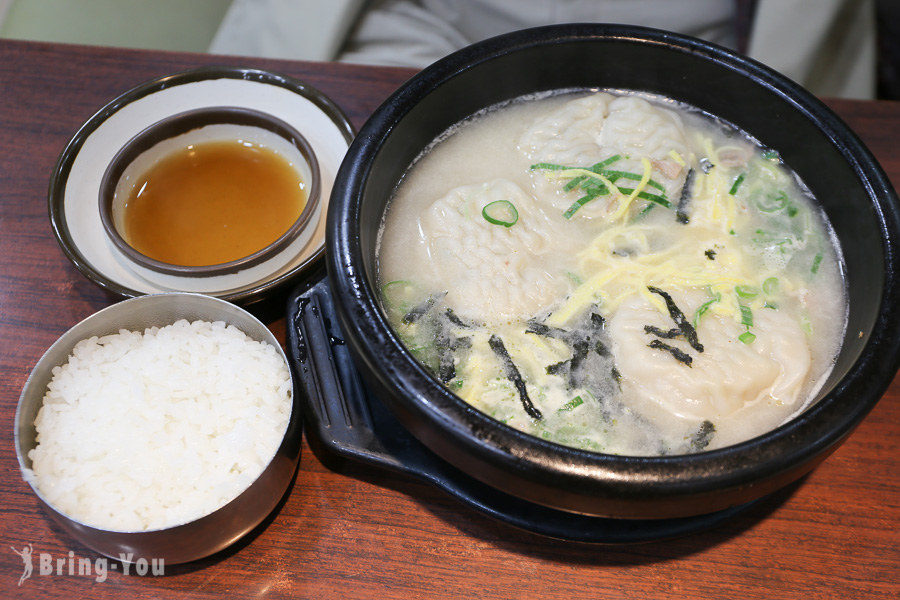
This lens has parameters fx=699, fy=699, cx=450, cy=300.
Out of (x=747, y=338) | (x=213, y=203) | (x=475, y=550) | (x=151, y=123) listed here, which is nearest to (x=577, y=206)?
(x=747, y=338)

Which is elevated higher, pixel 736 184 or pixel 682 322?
pixel 736 184

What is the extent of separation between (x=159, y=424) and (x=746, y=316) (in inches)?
48.4

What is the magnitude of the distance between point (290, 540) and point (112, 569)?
35cm

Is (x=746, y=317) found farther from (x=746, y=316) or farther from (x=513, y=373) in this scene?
(x=513, y=373)

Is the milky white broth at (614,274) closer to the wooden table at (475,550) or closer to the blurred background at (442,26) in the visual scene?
the wooden table at (475,550)

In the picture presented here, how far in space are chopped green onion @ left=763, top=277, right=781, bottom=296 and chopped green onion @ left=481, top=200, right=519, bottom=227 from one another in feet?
1.86

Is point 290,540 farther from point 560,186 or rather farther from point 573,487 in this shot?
point 560,186

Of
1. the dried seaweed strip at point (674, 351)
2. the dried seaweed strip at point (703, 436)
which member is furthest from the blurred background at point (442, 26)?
the dried seaweed strip at point (703, 436)

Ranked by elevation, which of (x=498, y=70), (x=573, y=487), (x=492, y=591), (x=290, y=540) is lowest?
(x=290, y=540)

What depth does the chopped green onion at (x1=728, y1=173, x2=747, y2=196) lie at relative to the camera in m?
1.68

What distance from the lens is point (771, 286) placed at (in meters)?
1.54

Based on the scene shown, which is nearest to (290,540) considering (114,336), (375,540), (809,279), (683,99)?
(375,540)

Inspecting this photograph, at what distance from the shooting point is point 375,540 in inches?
57.3

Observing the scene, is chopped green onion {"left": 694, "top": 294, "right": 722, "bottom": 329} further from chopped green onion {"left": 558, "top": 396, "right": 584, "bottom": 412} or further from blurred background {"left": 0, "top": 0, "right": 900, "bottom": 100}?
blurred background {"left": 0, "top": 0, "right": 900, "bottom": 100}
